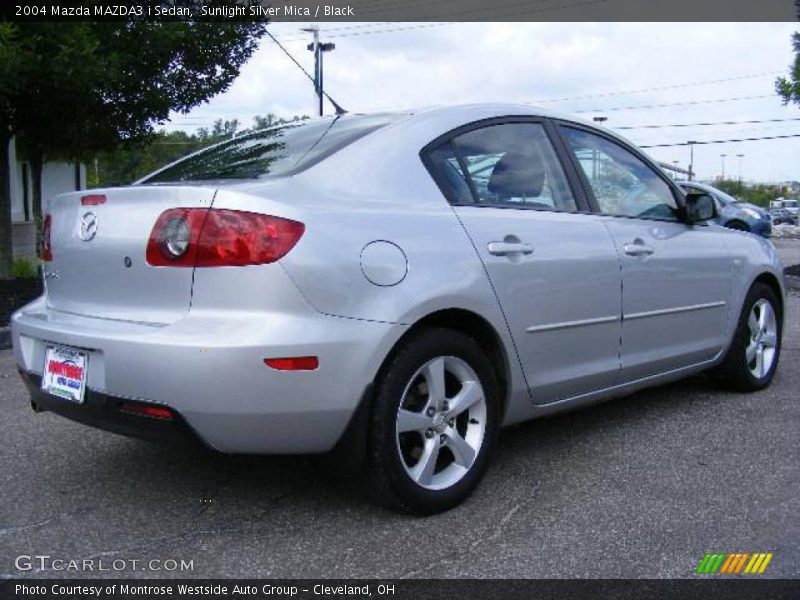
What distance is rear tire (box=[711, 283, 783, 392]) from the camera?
475cm

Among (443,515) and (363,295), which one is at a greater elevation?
(363,295)

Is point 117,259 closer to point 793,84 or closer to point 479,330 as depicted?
point 479,330

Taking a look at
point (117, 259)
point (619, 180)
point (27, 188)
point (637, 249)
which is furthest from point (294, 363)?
point (27, 188)

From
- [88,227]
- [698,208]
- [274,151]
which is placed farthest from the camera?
[698,208]

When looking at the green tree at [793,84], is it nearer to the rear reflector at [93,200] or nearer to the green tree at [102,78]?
the green tree at [102,78]

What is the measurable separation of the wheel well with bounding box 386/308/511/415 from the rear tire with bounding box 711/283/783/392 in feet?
6.73

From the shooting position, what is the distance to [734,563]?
2.67 meters

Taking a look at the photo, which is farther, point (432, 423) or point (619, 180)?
point (619, 180)

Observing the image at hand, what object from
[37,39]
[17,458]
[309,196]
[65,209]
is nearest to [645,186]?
[309,196]

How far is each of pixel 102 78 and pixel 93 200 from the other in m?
5.18

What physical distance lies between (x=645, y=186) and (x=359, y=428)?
232cm

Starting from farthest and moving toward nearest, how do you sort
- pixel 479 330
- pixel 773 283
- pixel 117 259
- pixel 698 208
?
1. pixel 773 283
2. pixel 698 208
3. pixel 479 330
4. pixel 117 259

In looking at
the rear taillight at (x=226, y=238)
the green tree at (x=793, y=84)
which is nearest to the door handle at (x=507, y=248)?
the rear taillight at (x=226, y=238)

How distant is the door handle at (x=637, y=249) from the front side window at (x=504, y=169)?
35cm
